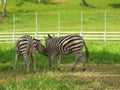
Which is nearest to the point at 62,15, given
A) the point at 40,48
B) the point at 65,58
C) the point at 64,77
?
the point at 65,58

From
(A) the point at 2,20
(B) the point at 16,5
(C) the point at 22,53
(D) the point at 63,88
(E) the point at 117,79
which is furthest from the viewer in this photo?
(B) the point at 16,5

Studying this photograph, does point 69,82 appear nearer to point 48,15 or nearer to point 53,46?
point 53,46

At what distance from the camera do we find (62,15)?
211 ft

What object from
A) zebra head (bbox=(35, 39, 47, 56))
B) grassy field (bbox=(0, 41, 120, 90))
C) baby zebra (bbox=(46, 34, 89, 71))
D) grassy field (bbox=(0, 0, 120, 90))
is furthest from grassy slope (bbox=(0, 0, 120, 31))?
baby zebra (bbox=(46, 34, 89, 71))

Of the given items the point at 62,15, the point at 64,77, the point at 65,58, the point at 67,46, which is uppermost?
the point at 67,46

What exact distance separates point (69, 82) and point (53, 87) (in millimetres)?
1246

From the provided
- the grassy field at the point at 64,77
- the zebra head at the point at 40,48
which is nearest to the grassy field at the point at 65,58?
the grassy field at the point at 64,77

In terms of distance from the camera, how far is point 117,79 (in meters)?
17.6

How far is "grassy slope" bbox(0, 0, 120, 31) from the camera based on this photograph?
178 feet

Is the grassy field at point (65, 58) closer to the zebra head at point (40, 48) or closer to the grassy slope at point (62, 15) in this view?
the grassy slope at point (62, 15)

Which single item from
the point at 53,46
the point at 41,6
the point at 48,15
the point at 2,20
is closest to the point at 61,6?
the point at 41,6

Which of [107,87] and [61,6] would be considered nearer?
[107,87]

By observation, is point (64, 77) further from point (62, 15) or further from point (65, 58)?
point (62, 15)

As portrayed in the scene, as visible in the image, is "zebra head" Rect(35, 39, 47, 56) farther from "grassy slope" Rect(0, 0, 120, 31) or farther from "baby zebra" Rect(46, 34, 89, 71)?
"grassy slope" Rect(0, 0, 120, 31)
